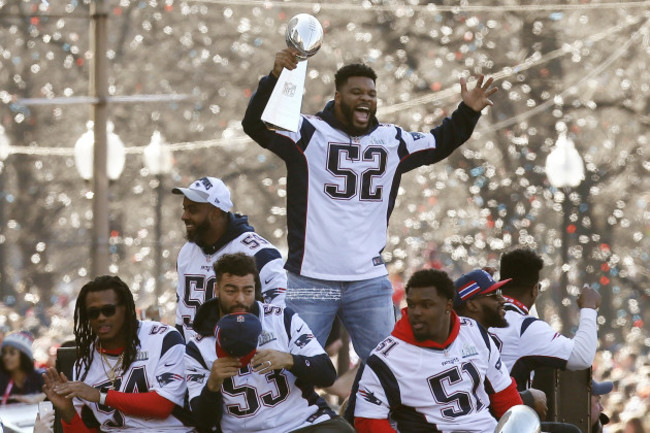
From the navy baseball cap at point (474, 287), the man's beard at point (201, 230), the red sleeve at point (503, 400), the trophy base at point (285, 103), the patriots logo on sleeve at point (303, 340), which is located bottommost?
the red sleeve at point (503, 400)

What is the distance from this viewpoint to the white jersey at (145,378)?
6.48 meters

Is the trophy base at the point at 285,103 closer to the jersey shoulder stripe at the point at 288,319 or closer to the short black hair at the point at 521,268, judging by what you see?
the jersey shoulder stripe at the point at 288,319

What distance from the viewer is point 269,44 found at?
25141mm

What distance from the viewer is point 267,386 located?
20.5 ft

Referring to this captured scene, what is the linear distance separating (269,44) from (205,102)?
5.78 feet

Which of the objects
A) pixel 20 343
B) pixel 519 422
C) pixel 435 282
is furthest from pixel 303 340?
pixel 20 343

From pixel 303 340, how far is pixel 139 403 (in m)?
0.81

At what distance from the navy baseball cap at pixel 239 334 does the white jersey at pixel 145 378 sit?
63 centimetres

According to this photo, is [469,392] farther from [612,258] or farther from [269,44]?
[269,44]

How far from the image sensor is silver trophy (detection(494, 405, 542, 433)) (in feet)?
12.9

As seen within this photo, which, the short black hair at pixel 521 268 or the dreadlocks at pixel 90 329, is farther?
the short black hair at pixel 521 268

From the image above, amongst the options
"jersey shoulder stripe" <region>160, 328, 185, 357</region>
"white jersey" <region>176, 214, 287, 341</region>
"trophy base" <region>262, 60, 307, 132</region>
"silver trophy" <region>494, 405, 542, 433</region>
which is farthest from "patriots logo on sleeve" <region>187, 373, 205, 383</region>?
"silver trophy" <region>494, 405, 542, 433</region>

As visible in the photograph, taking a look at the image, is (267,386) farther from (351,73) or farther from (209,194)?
(351,73)

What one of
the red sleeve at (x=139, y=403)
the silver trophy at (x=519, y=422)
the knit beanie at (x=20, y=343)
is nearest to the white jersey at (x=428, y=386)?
the red sleeve at (x=139, y=403)
